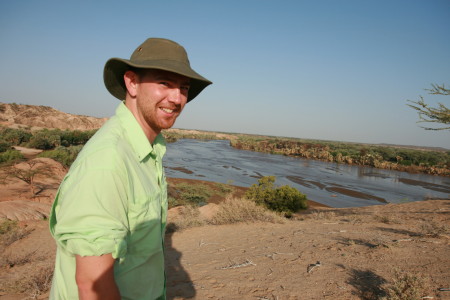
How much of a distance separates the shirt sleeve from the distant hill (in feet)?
184

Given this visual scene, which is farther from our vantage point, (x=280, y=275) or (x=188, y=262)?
(x=188, y=262)

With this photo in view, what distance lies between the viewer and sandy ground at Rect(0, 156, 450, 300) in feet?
11.7

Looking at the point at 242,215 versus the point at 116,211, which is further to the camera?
the point at 242,215

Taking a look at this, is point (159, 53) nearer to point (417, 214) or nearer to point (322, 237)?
point (322, 237)

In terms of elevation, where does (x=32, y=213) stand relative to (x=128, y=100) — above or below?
below

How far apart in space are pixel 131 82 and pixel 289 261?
430 cm

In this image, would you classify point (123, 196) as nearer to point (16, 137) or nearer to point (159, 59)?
point (159, 59)

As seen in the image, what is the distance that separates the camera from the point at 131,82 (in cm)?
145

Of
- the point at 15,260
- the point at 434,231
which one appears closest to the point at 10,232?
the point at 15,260

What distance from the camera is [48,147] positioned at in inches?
1105

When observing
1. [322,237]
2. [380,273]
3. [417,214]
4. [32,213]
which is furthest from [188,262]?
[417,214]

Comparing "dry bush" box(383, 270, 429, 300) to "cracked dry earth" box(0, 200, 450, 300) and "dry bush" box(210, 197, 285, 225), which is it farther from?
"dry bush" box(210, 197, 285, 225)

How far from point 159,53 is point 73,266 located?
108cm

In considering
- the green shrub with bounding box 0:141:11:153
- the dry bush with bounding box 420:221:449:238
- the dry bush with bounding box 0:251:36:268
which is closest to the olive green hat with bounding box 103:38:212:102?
the dry bush with bounding box 0:251:36:268
